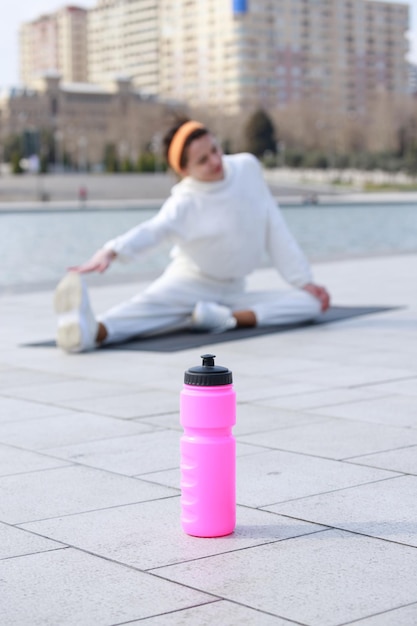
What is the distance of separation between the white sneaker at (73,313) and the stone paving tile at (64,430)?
2130 mm

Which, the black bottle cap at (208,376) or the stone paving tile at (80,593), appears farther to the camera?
the black bottle cap at (208,376)

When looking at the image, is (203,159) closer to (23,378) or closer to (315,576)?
(23,378)

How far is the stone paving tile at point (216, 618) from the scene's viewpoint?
2.86m

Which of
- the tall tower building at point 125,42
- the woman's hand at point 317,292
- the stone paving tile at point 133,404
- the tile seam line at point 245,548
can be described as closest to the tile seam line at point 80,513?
the tile seam line at point 245,548

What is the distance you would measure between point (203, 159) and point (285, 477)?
4.44 meters

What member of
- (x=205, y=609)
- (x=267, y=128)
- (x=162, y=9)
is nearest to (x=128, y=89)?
(x=162, y=9)

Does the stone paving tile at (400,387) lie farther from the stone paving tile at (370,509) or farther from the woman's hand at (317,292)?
the woman's hand at (317,292)

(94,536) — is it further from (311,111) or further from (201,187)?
(311,111)

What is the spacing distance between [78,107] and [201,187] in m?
138

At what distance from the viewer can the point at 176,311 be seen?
8.70 m

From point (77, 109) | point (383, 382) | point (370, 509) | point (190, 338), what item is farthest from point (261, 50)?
point (370, 509)

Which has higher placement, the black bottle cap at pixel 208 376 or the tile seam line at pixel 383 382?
the black bottle cap at pixel 208 376

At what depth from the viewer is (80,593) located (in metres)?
3.10

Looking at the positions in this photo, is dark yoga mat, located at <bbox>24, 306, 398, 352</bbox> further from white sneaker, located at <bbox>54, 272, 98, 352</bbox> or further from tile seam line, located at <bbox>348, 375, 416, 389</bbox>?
tile seam line, located at <bbox>348, 375, 416, 389</bbox>
